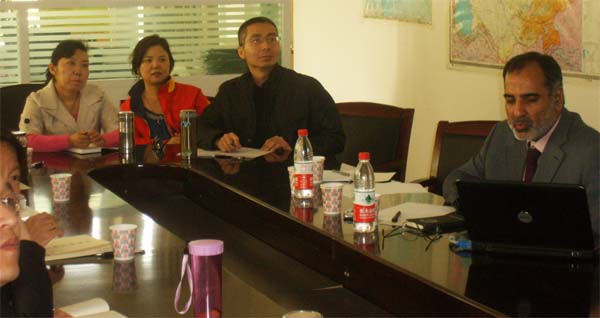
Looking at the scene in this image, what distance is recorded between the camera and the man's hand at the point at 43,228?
2.26 m

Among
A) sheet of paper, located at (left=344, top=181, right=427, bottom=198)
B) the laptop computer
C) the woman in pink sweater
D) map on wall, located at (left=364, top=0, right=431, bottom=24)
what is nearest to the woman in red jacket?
the woman in pink sweater

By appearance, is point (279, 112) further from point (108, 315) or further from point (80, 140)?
point (108, 315)

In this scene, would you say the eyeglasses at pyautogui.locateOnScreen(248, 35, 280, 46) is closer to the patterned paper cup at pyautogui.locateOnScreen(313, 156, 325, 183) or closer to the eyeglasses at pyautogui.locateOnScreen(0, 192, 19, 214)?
the patterned paper cup at pyautogui.locateOnScreen(313, 156, 325, 183)

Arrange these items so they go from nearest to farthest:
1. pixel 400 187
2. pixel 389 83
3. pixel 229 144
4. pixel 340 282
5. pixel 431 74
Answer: pixel 340 282 → pixel 400 187 → pixel 229 144 → pixel 431 74 → pixel 389 83

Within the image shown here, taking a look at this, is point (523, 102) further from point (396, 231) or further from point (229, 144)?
point (229, 144)

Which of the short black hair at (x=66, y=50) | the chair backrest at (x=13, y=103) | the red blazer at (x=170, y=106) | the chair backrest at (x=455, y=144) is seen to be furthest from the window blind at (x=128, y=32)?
the chair backrest at (x=455, y=144)

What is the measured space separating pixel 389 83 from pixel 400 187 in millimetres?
2918

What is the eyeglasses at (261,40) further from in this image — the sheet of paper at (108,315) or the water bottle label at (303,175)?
the sheet of paper at (108,315)

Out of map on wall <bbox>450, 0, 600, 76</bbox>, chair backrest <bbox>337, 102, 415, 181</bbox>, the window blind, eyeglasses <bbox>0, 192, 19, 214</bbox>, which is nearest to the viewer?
eyeglasses <bbox>0, 192, 19, 214</bbox>

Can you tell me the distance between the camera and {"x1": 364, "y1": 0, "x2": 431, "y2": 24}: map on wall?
544 cm

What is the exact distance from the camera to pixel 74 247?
234 cm

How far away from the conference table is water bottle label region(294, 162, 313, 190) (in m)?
0.07

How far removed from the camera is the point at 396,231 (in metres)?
2.44

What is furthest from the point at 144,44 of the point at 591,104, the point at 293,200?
the point at 591,104
